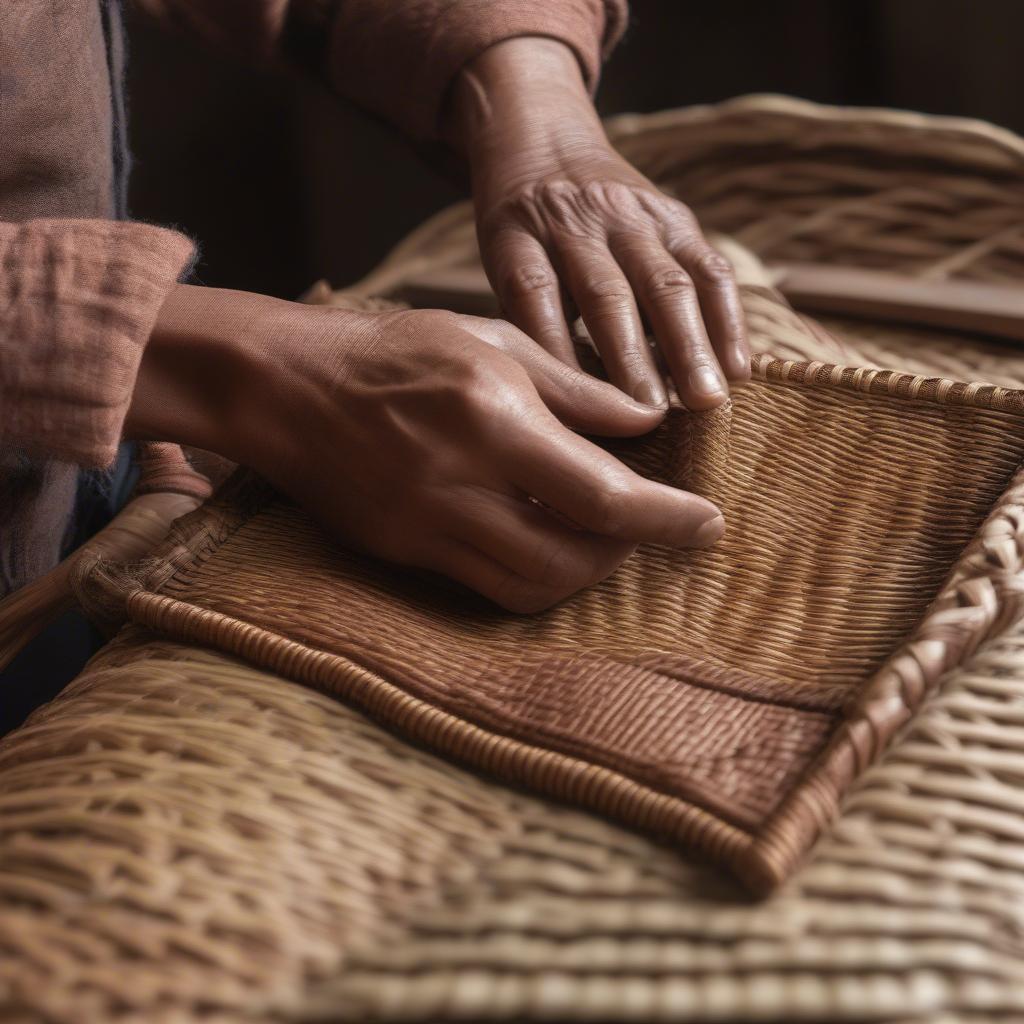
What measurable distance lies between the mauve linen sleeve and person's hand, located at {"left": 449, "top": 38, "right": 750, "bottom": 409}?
1 centimetres

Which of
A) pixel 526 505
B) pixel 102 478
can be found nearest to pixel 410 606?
pixel 526 505

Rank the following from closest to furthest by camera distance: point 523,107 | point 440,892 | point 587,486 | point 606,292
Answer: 1. point 440,892
2. point 587,486
3. point 606,292
4. point 523,107

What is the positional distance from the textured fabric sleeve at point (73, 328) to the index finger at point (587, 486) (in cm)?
17

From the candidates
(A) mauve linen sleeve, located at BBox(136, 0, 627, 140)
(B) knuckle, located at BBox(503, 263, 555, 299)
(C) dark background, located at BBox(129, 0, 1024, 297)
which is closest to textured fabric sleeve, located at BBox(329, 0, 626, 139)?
(A) mauve linen sleeve, located at BBox(136, 0, 627, 140)

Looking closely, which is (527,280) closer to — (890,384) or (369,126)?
(890,384)

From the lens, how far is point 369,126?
1.42m

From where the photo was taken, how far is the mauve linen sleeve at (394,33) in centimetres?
81

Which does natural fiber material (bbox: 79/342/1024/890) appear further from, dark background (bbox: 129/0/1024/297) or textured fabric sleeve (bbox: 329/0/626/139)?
dark background (bbox: 129/0/1024/297)

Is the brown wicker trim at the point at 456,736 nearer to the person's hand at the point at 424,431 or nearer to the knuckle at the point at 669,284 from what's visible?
the person's hand at the point at 424,431

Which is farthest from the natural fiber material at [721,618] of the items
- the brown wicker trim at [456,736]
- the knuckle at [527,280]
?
the knuckle at [527,280]

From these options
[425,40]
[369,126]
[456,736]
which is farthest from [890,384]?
[369,126]

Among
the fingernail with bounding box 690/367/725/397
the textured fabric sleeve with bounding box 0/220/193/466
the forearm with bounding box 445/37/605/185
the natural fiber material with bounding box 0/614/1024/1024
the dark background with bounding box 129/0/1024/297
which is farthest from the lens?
the dark background with bounding box 129/0/1024/297

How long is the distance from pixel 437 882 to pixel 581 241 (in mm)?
407

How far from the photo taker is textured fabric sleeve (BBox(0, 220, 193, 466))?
1.64 feet
